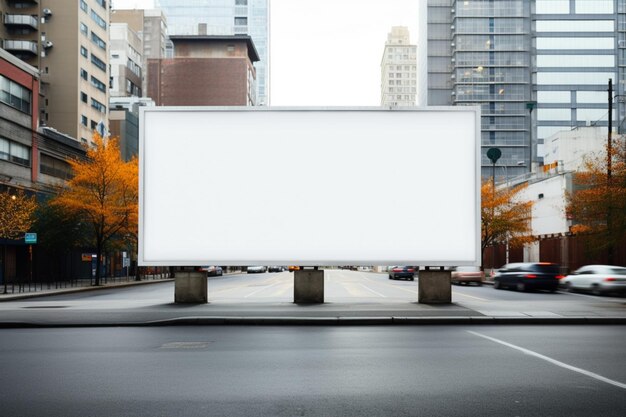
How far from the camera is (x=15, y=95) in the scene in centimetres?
4619

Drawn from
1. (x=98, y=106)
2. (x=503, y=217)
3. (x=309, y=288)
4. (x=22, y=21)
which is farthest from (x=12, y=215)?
(x=22, y=21)

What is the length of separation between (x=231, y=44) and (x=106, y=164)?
345 ft

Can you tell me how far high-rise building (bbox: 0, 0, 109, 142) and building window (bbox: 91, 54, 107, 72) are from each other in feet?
5.42

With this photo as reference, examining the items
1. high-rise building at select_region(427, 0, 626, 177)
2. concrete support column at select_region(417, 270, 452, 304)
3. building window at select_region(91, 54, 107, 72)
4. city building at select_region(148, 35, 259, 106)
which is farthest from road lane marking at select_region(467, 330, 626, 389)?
city building at select_region(148, 35, 259, 106)

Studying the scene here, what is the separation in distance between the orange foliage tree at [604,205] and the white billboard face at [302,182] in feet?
49.3

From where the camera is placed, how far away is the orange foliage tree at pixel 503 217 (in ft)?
162

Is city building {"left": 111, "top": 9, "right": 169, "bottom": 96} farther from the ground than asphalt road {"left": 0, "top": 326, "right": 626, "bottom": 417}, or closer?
farther from the ground

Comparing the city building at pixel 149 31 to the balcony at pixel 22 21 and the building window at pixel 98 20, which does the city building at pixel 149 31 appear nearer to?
the building window at pixel 98 20

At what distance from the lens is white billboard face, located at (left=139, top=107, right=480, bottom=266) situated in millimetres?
18812

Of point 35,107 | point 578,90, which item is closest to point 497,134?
point 578,90

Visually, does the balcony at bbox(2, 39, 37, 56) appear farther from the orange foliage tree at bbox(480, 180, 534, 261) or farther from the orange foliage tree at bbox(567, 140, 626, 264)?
the orange foliage tree at bbox(567, 140, 626, 264)

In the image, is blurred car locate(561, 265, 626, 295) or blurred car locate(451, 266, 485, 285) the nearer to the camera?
blurred car locate(561, 265, 626, 295)

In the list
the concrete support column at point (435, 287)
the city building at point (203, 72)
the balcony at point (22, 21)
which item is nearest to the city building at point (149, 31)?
the city building at point (203, 72)

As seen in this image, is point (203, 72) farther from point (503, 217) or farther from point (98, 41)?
point (503, 217)
